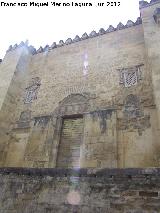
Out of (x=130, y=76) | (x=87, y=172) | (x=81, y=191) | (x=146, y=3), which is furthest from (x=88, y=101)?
(x=81, y=191)

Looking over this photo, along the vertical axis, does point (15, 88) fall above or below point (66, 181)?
above

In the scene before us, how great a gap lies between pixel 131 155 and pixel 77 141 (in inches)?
84.5

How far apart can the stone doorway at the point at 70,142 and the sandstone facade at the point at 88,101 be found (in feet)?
0.13

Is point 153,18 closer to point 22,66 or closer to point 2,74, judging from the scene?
point 22,66

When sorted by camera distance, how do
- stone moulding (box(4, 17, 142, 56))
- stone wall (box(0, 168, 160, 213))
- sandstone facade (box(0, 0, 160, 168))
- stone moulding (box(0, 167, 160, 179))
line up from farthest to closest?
stone moulding (box(4, 17, 142, 56)) < sandstone facade (box(0, 0, 160, 168)) < stone moulding (box(0, 167, 160, 179)) < stone wall (box(0, 168, 160, 213))

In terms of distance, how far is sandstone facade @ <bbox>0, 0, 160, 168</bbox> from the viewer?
24.1 feet

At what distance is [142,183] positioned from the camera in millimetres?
3742

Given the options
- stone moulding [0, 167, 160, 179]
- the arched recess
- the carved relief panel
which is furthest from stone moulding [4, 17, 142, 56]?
stone moulding [0, 167, 160, 179]

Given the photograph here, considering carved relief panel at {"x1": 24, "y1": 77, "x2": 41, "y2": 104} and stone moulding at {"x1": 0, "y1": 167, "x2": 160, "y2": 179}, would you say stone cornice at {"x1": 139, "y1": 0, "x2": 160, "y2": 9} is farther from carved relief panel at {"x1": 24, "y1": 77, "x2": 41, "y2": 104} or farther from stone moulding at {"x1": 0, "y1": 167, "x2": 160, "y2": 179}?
stone moulding at {"x1": 0, "y1": 167, "x2": 160, "y2": 179}

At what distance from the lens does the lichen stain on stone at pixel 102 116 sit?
7.96m

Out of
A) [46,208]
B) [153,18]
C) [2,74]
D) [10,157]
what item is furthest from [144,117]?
[2,74]

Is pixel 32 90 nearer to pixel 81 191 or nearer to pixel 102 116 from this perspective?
pixel 102 116

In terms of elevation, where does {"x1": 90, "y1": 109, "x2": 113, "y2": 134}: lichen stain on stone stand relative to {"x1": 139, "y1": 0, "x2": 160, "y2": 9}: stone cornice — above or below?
below

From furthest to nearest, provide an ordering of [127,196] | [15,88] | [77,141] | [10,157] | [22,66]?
[22,66], [15,88], [10,157], [77,141], [127,196]
